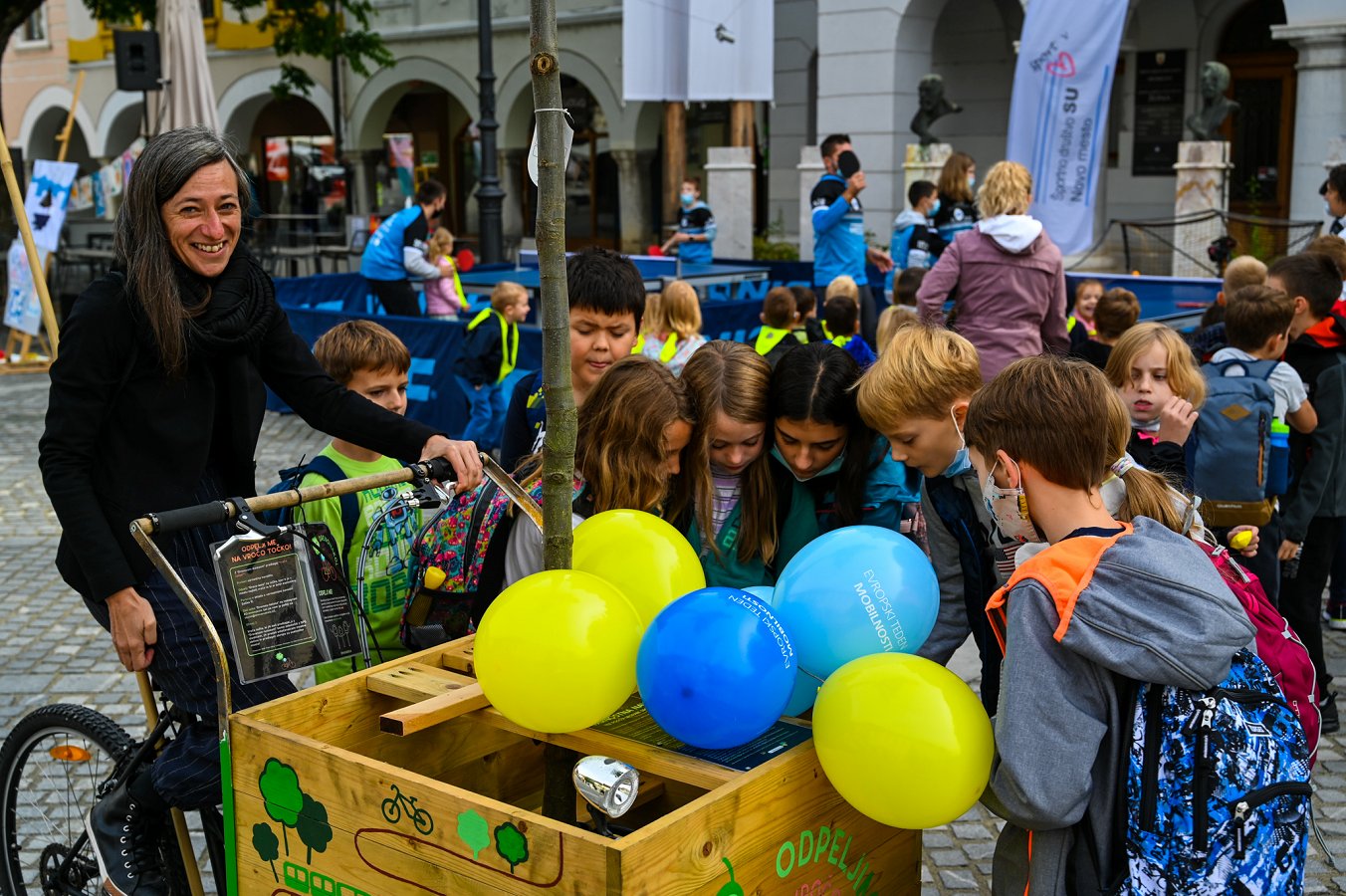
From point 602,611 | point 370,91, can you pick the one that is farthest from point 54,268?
point 602,611

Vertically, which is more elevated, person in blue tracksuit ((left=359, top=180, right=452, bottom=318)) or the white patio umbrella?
the white patio umbrella

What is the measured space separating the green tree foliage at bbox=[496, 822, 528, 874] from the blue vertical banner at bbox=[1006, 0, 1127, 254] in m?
11.5

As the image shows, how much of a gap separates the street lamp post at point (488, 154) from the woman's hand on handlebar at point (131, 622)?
40.3 feet

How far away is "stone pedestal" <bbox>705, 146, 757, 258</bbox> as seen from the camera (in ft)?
64.7

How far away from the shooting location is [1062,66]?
12.9 m

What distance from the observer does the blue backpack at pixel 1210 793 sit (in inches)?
78.3

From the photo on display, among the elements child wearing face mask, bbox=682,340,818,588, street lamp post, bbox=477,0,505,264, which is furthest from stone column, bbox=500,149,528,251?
child wearing face mask, bbox=682,340,818,588

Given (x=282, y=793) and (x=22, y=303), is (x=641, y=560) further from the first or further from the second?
(x=22, y=303)

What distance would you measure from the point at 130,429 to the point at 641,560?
3.62 ft

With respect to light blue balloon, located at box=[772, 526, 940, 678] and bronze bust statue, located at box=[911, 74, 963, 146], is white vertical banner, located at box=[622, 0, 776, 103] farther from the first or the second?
light blue balloon, located at box=[772, 526, 940, 678]

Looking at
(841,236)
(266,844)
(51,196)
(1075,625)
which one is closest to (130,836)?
(266,844)

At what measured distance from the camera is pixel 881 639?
2.31 meters

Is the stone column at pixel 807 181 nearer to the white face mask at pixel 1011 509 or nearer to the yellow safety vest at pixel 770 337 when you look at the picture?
the yellow safety vest at pixel 770 337

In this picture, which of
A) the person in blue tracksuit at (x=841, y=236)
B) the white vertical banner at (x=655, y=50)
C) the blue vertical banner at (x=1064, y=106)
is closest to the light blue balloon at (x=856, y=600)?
the person in blue tracksuit at (x=841, y=236)
